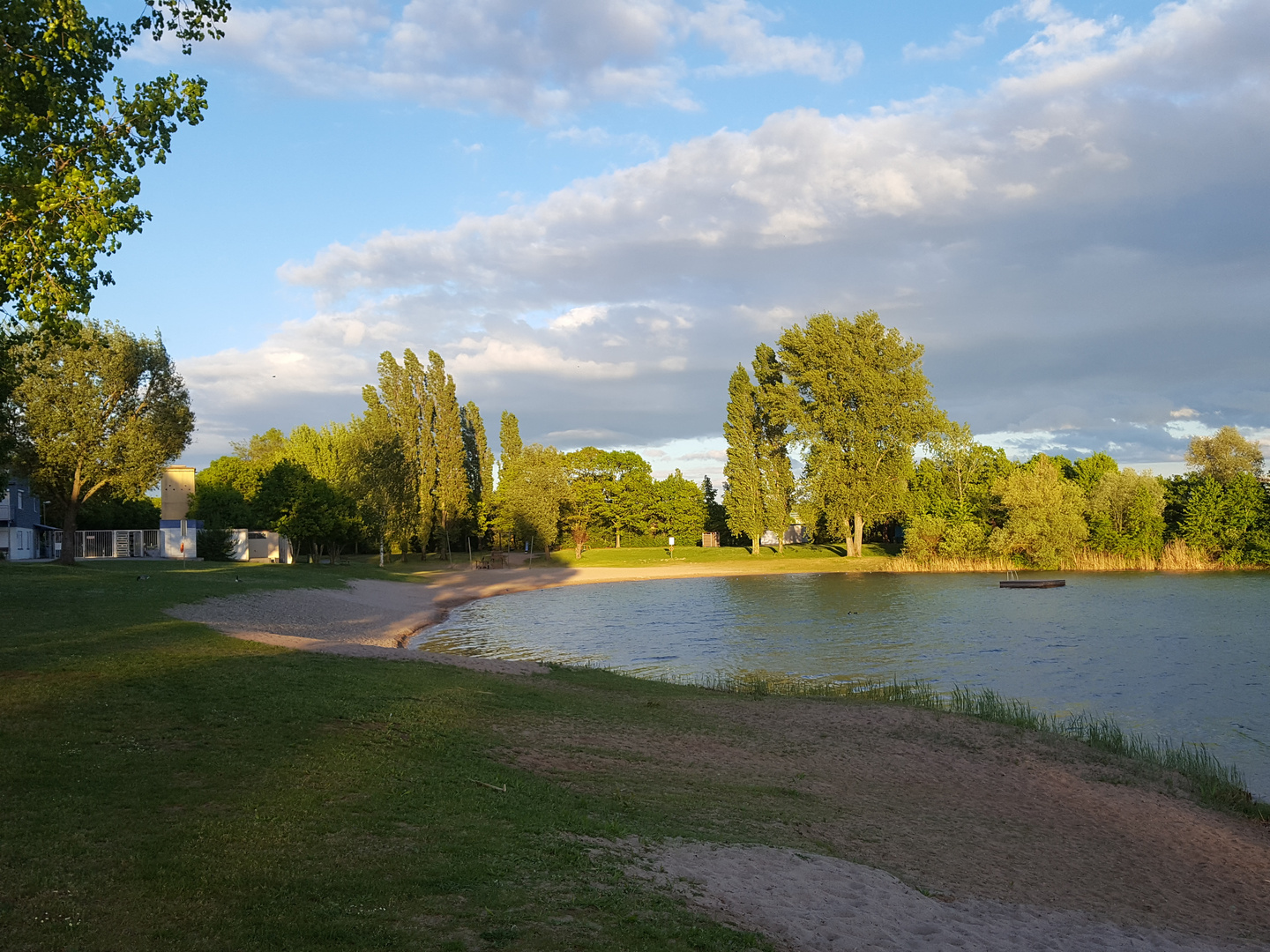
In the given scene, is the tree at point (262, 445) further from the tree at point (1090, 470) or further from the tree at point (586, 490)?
the tree at point (1090, 470)

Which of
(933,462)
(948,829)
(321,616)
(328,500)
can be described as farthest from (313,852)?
(933,462)

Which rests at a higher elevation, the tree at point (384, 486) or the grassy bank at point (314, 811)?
the tree at point (384, 486)

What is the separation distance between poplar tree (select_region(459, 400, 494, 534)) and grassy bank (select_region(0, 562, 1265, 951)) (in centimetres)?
6595

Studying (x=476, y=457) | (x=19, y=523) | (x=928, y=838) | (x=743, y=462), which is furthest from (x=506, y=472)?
(x=928, y=838)

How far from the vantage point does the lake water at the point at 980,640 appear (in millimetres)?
19422

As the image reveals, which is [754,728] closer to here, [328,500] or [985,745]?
[985,745]

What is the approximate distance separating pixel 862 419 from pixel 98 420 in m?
54.0

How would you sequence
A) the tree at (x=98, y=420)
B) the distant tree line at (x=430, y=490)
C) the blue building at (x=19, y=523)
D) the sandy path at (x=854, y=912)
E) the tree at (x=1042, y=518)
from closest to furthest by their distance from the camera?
the sandy path at (x=854, y=912)
the tree at (x=98, y=420)
the blue building at (x=19, y=523)
the distant tree line at (x=430, y=490)
the tree at (x=1042, y=518)

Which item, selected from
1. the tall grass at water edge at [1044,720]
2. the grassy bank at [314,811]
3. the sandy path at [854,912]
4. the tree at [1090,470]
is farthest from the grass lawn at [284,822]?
the tree at [1090,470]

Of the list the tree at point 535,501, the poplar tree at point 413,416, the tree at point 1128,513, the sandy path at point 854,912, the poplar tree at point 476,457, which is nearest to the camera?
the sandy path at point 854,912

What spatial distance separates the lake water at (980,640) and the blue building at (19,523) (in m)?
27.1

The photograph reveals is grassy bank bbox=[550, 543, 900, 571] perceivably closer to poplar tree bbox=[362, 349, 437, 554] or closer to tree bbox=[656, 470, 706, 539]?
tree bbox=[656, 470, 706, 539]

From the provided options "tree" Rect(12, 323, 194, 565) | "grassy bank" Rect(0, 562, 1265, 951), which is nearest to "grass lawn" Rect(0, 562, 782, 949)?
"grassy bank" Rect(0, 562, 1265, 951)

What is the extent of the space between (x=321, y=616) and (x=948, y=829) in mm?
22657
